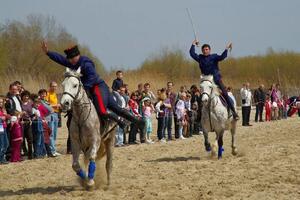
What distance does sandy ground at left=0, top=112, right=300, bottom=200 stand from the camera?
8.30m

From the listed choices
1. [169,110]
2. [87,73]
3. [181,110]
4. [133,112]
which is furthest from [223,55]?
[181,110]

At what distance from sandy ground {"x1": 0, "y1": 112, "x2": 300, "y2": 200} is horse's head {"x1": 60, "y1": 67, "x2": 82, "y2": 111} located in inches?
60.0

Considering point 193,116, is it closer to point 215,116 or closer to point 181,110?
point 181,110

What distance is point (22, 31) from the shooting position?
44.6m

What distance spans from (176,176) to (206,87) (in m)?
2.57

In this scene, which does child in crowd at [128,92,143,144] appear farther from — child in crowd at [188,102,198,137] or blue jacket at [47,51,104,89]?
blue jacket at [47,51,104,89]

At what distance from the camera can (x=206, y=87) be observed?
38.2ft

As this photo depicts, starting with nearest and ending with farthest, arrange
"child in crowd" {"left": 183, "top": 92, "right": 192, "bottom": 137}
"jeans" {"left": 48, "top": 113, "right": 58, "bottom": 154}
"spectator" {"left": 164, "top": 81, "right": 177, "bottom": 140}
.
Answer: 1. "jeans" {"left": 48, "top": 113, "right": 58, "bottom": 154}
2. "spectator" {"left": 164, "top": 81, "right": 177, "bottom": 140}
3. "child in crowd" {"left": 183, "top": 92, "right": 192, "bottom": 137}

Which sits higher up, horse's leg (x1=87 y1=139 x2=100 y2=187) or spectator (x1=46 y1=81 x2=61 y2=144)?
spectator (x1=46 y1=81 x2=61 y2=144)

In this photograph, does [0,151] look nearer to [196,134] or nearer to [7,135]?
[7,135]

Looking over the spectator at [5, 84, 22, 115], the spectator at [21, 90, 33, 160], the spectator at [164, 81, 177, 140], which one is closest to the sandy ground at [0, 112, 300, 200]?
the spectator at [21, 90, 33, 160]

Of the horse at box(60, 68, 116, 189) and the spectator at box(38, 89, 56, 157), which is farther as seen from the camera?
the spectator at box(38, 89, 56, 157)

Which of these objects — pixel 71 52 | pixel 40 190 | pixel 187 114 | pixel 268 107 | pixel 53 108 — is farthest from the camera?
pixel 268 107

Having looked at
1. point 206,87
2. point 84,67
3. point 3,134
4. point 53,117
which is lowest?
point 3,134
